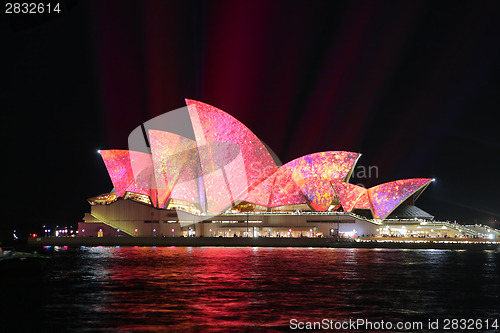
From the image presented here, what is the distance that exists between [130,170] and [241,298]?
139ft

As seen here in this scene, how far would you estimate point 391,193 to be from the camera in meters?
57.3

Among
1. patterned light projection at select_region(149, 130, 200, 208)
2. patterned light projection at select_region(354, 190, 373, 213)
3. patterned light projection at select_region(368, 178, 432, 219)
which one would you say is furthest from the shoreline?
patterned light projection at select_region(149, 130, 200, 208)

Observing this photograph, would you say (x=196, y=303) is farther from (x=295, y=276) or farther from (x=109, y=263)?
(x=109, y=263)

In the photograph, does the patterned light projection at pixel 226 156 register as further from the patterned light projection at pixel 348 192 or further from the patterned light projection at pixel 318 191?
the patterned light projection at pixel 348 192

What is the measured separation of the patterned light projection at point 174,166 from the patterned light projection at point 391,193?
63.9ft

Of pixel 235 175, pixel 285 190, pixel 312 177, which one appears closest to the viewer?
pixel 235 175

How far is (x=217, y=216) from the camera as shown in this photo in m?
61.2

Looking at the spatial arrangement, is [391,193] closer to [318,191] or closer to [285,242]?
[318,191]

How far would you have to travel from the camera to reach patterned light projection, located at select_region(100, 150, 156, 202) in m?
56.8

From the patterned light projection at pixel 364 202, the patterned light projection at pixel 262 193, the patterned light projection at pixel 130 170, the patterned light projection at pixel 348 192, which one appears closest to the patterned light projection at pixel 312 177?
the patterned light projection at pixel 262 193

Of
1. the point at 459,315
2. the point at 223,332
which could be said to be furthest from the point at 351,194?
the point at 223,332

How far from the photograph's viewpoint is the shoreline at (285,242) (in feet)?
165

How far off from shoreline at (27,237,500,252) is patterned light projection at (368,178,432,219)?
3.87 m

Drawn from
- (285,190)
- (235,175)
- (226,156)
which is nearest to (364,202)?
(285,190)
